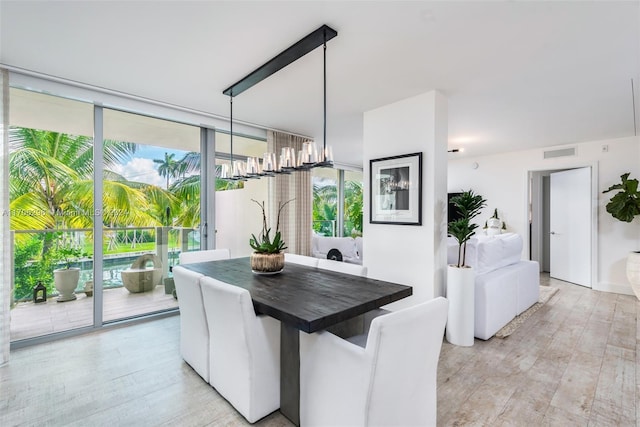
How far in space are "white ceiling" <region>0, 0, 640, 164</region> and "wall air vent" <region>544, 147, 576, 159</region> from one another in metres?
1.62

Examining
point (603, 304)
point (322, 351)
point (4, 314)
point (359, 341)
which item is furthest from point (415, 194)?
point (4, 314)

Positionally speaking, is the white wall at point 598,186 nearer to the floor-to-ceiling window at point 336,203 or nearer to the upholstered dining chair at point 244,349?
the floor-to-ceiling window at point 336,203

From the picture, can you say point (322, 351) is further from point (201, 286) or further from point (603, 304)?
point (603, 304)

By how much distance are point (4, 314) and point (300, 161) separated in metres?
2.85

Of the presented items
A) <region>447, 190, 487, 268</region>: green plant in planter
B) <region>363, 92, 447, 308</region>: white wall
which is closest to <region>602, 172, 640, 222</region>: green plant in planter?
<region>447, 190, 487, 268</region>: green plant in planter

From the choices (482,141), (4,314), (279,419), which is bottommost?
(279,419)

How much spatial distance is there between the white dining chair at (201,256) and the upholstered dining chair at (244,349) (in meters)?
1.30

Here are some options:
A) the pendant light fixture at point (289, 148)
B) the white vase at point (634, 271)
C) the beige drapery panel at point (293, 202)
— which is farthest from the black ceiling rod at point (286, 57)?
Result: the white vase at point (634, 271)

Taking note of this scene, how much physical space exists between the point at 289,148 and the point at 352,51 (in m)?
0.89

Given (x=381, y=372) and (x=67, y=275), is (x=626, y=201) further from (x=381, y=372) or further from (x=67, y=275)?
(x=67, y=275)

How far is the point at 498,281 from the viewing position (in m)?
3.16

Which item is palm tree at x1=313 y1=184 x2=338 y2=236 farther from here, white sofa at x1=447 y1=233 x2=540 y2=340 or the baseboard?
the baseboard

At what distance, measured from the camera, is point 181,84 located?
9.49 feet

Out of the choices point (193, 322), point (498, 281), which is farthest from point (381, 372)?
point (498, 281)
